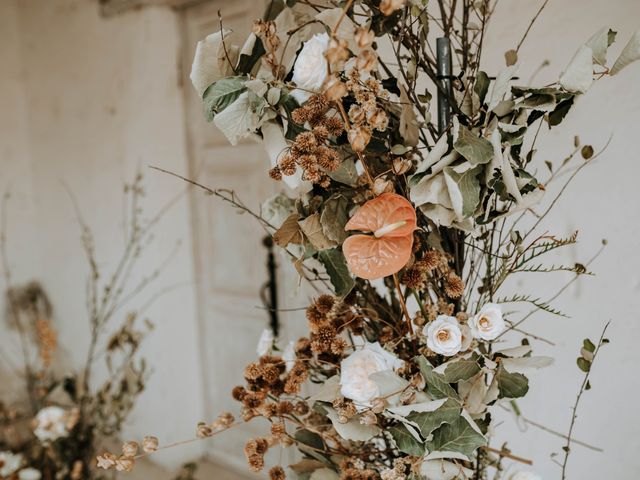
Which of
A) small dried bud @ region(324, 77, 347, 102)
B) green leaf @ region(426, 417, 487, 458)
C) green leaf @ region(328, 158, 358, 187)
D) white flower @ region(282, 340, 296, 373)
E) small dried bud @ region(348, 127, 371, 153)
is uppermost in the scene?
small dried bud @ region(324, 77, 347, 102)

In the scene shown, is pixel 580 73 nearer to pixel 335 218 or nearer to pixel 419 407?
pixel 335 218

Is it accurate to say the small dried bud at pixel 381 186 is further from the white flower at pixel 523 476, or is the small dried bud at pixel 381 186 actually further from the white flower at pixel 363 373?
the white flower at pixel 523 476

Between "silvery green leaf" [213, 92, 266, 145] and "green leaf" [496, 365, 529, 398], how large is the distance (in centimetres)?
45

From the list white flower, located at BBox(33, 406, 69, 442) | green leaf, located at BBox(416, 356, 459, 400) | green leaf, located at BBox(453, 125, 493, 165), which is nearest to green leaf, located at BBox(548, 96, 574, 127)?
green leaf, located at BBox(453, 125, 493, 165)

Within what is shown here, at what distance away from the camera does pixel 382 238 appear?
27.5 inches

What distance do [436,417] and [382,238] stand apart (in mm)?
232

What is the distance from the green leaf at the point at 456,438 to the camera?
2.34 feet

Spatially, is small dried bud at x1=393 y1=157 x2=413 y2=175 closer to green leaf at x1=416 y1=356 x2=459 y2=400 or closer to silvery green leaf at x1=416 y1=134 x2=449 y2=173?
silvery green leaf at x1=416 y1=134 x2=449 y2=173

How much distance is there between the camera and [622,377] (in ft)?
3.96

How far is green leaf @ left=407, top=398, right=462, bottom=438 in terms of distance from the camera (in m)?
0.72

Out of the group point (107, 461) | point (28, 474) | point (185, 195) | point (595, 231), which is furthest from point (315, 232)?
point (185, 195)

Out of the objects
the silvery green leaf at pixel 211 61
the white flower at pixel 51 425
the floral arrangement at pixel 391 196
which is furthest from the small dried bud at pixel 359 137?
the white flower at pixel 51 425

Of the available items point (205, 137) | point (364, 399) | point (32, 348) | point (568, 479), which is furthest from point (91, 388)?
point (364, 399)

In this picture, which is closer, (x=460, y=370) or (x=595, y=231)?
(x=460, y=370)
